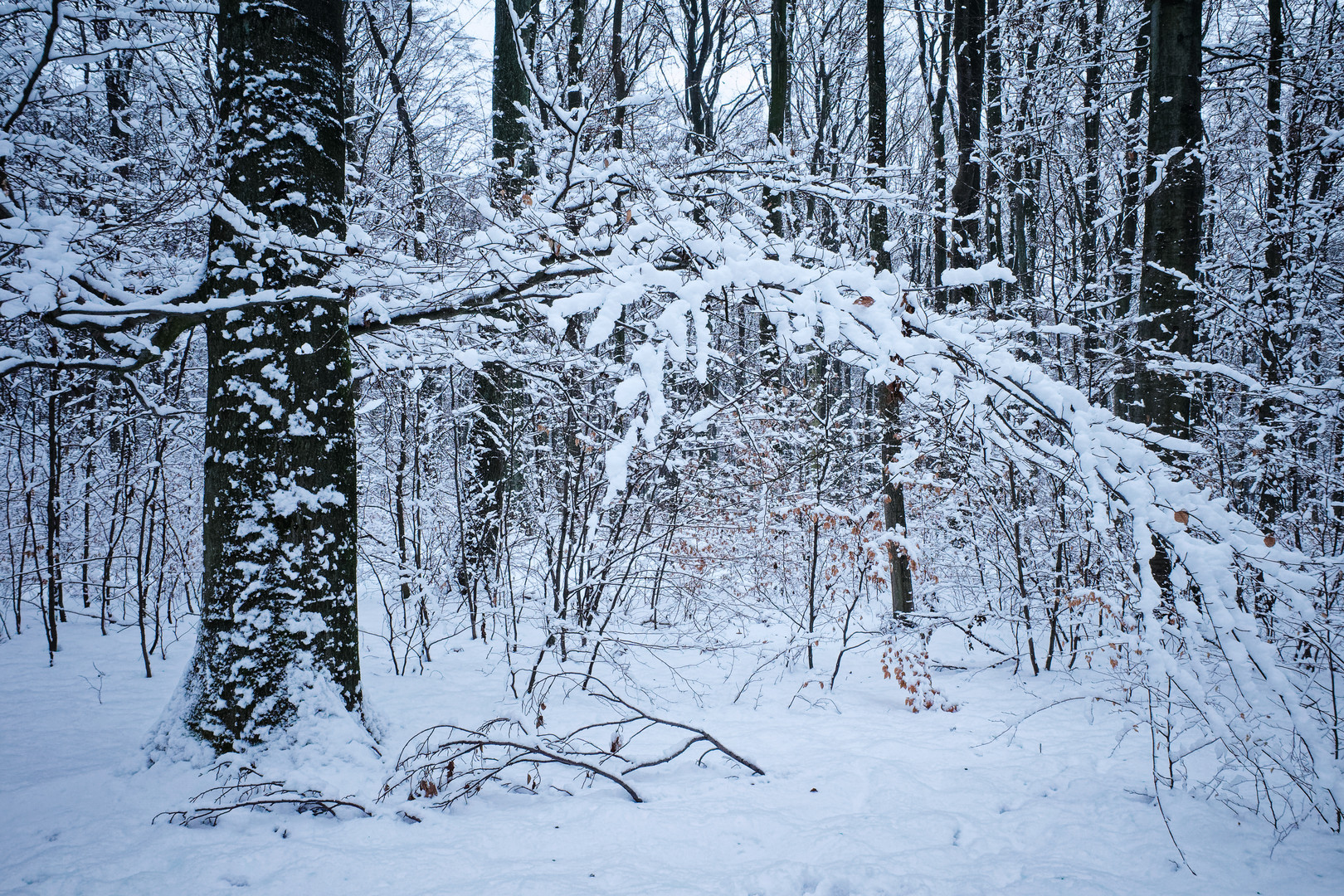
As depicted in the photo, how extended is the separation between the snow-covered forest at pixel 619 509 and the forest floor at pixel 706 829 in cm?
2

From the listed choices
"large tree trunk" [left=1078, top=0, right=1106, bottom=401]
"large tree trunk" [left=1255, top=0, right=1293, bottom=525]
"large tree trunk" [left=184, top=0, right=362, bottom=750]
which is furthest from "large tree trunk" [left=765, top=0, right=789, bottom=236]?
"large tree trunk" [left=184, top=0, right=362, bottom=750]

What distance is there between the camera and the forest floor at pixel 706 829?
220cm

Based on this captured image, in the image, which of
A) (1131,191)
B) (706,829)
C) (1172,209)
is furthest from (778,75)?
(706,829)

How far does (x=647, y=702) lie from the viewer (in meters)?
4.45

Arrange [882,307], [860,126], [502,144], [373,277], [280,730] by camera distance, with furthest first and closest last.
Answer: [860,126], [502,144], [373,277], [280,730], [882,307]

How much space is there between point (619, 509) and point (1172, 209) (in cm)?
481

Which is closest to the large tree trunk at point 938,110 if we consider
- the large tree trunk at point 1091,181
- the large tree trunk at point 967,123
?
the large tree trunk at point 967,123

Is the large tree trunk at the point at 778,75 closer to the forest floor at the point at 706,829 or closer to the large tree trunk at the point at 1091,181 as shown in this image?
the large tree trunk at the point at 1091,181

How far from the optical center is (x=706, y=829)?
8.66 ft

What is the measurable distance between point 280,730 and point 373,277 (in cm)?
213

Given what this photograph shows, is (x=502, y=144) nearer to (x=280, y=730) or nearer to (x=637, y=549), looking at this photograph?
(x=637, y=549)

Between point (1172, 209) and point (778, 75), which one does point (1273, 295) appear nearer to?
point (1172, 209)

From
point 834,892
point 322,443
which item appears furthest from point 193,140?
point 834,892

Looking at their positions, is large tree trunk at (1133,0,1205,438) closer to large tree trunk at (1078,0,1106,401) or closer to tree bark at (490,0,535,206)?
large tree trunk at (1078,0,1106,401)
